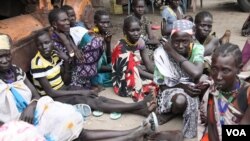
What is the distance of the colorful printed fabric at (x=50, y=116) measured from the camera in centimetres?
269

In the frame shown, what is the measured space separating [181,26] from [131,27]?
800 mm

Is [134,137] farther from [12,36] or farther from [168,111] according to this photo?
[12,36]

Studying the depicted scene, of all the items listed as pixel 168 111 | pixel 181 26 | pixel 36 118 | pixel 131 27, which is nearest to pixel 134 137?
pixel 168 111

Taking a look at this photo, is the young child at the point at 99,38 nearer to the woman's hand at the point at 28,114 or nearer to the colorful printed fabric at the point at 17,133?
the woman's hand at the point at 28,114

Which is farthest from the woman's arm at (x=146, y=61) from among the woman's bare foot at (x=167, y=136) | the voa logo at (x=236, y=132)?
the voa logo at (x=236, y=132)

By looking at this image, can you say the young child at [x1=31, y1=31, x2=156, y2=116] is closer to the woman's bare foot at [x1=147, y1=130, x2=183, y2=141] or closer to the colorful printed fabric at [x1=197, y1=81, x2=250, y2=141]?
the woman's bare foot at [x1=147, y1=130, x2=183, y2=141]

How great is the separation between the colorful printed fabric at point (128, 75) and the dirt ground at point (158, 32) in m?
0.11

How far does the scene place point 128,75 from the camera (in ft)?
13.0

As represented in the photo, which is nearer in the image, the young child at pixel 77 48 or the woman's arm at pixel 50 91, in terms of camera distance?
the woman's arm at pixel 50 91

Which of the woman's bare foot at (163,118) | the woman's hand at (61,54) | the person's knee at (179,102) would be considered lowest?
the woman's bare foot at (163,118)

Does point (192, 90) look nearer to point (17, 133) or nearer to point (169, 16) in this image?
point (17, 133)

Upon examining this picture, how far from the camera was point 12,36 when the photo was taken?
3900mm

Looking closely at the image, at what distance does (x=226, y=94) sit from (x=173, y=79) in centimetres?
92

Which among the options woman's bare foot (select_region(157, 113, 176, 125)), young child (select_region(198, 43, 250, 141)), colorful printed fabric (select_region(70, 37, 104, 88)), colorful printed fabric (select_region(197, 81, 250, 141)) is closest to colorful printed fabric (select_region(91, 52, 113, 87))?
colorful printed fabric (select_region(70, 37, 104, 88))
